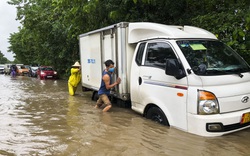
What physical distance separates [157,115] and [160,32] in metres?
1.70

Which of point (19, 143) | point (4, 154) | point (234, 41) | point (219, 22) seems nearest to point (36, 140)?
point (19, 143)

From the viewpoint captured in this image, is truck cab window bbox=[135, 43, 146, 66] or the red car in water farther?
the red car in water

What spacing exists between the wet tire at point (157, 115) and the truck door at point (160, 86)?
0.08 m

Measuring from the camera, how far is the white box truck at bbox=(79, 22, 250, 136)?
4109 millimetres

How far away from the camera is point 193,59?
4547 mm

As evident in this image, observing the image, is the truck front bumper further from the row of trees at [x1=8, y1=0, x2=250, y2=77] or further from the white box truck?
the row of trees at [x1=8, y1=0, x2=250, y2=77]

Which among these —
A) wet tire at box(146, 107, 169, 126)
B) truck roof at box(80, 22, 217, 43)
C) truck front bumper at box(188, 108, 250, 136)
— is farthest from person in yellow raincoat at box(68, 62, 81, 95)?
truck front bumper at box(188, 108, 250, 136)

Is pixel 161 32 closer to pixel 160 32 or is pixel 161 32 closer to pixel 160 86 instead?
pixel 160 32

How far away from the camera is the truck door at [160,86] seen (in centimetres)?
442

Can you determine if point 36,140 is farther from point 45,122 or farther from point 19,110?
point 19,110

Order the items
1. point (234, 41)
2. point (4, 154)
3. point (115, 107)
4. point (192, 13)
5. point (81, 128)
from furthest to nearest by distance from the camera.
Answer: point (192, 13) < point (115, 107) < point (234, 41) < point (81, 128) < point (4, 154)

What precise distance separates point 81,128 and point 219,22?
4.64 m

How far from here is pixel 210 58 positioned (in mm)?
4637

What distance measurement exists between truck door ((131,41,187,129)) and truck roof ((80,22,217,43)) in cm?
20
